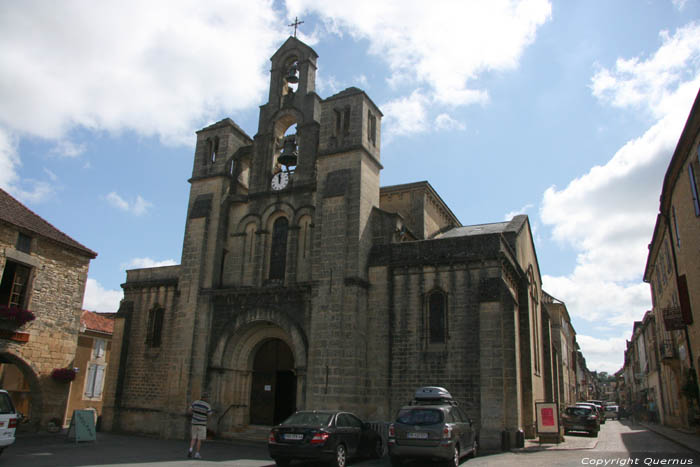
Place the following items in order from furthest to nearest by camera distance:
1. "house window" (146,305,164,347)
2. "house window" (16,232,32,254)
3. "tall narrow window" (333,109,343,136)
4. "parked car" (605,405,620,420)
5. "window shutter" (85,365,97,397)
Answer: "parked car" (605,405,620,420)
"window shutter" (85,365,97,397)
"house window" (146,305,164,347)
"tall narrow window" (333,109,343,136)
"house window" (16,232,32,254)

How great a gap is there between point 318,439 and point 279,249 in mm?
11040

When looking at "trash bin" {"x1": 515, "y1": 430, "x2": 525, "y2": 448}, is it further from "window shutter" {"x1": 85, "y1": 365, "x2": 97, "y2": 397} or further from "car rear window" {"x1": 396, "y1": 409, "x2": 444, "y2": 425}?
"window shutter" {"x1": 85, "y1": 365, "x2": 97, "y2": 397}

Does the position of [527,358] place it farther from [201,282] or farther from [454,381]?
[201,282]

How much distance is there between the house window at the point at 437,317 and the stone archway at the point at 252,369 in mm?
5348

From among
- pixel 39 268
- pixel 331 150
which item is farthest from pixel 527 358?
pixel 39 268

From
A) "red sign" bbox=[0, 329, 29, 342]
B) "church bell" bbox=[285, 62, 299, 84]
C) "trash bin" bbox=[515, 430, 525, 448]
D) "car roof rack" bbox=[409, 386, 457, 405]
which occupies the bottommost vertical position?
"trash bin" bbox=[515, 430, 525, 448]

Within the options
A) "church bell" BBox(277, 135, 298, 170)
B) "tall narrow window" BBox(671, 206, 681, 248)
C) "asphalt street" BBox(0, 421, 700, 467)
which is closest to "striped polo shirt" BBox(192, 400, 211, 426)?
"asphalt street" BBox(0, 421, 700, 467)

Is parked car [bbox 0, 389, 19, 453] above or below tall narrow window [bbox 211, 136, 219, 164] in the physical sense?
below

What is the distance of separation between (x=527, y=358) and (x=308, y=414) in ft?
33.7

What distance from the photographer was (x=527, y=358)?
20641mm

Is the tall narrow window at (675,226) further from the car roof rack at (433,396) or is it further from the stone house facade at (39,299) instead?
the stone house facade at (39,299)

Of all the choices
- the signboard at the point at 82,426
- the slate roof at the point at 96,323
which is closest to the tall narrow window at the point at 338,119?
the signboard at the point at 82,426

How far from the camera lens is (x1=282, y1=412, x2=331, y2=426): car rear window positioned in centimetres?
1355

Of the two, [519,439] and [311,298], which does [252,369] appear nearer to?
[311,298]
